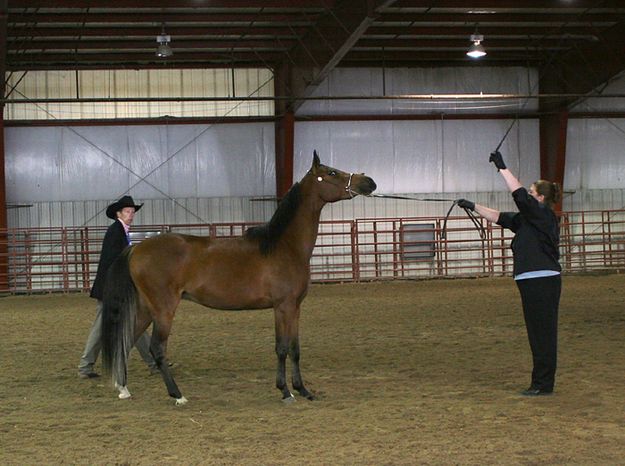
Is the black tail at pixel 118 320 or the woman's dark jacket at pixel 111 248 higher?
the woman's dark jacket at pixel 111 248

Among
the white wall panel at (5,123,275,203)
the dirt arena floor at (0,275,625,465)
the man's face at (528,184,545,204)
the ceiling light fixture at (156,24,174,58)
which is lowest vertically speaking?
the dirt arena floor at (0,275,625,465)

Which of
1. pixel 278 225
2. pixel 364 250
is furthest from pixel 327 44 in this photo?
pixel 278 225

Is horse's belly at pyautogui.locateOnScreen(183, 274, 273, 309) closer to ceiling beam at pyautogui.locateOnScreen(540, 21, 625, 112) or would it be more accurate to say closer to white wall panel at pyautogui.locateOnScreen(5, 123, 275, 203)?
white wall panel at pyautogui.locateOnScreen(5, 123, 275, 203)

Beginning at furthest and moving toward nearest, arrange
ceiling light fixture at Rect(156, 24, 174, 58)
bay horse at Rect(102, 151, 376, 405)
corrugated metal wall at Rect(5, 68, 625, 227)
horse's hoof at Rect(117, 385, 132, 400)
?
corrugated metal wall at Rect(5, 68, 625, 227) → ceiling light fixture at Rect(156, 24, 174, 58) → horse's hoof at Rect(117, 385, 132, 400) → bay horse at Rect(102, 151, 376, 405)

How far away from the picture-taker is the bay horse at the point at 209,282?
251 inches

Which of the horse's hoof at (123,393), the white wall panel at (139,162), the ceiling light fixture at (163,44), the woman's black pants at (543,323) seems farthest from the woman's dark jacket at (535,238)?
the white wall panel at (139,162)

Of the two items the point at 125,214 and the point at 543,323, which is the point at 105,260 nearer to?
the point at 125,214

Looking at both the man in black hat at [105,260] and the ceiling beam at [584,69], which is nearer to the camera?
the man in black hat at [105,260]

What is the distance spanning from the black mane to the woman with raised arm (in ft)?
4.46

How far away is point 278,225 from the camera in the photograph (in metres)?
6.64

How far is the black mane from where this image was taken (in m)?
6.58

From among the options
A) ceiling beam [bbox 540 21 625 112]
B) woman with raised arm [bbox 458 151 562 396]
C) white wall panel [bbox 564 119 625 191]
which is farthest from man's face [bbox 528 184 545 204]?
white wall panel [bbox 564 119 625 191]

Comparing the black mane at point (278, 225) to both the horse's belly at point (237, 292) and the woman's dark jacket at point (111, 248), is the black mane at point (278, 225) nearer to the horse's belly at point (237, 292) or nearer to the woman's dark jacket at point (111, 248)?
the horse's belly at point (237, 292)

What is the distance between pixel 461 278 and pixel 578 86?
600cm
